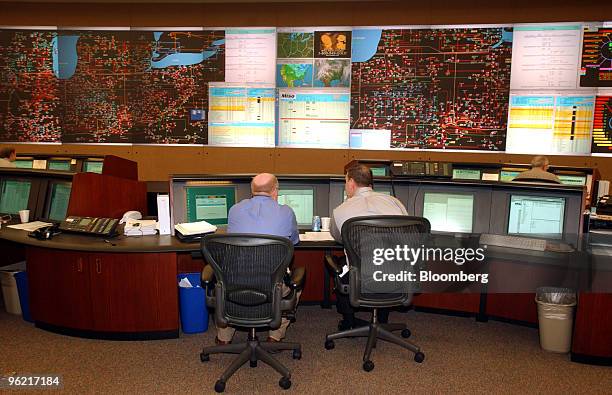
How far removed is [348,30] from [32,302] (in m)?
4.58

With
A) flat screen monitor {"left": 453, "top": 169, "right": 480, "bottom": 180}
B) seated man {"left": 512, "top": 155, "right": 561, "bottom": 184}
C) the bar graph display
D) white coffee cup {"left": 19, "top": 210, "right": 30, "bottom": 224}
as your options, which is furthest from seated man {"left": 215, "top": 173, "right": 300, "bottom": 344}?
the bar graph display

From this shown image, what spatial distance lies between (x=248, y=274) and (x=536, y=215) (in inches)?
88.9

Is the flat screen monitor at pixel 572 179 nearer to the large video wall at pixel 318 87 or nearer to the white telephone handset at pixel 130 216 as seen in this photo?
the large video wall at pixel 318 87

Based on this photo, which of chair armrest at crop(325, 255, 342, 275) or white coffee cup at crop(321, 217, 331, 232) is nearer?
chair armrest at crop(325, 255, 342, 275)

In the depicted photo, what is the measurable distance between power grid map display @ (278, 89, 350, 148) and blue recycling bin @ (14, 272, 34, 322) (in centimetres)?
339

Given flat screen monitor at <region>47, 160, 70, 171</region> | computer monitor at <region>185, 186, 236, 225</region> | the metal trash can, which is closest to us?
the metal trash can

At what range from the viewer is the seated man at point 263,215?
3.03 meters

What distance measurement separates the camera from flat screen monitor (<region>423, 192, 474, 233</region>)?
3855mm

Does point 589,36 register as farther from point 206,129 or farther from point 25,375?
point 25,375

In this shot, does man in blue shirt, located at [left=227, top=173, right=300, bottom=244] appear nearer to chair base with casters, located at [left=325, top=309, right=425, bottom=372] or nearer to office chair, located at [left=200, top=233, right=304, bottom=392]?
office chair, located at [left=200, top=233, right=304, bottom=392]

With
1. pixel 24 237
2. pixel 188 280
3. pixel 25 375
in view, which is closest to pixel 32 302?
pixel 24 237

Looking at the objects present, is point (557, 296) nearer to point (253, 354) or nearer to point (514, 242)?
point (514, 242)

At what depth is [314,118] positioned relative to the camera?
6.24 metres

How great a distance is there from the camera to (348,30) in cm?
611
